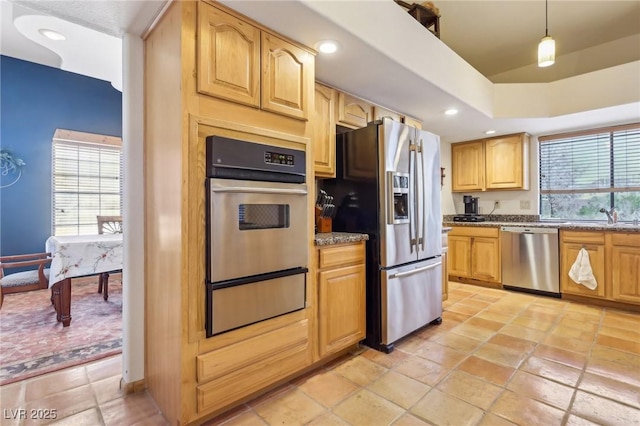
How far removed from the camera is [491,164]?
454 cm

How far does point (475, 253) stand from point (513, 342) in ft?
6.36

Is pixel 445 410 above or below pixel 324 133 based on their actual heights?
below

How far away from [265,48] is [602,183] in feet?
14.9

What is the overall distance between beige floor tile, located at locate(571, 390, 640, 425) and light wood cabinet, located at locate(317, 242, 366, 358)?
131 cm

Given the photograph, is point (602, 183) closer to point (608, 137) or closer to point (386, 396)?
point (608, 137)

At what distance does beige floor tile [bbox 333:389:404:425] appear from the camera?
5.24ft

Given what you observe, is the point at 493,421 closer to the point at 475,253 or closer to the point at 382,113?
the point at 382,113

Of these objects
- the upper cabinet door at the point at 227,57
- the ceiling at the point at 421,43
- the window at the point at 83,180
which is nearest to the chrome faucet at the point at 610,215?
the ceiling at the point at 421,43

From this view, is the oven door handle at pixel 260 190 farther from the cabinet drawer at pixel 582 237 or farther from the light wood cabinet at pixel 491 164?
the light wood cabinet at pixel 491 164

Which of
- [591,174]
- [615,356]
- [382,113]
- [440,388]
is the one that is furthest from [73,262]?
[591,174]

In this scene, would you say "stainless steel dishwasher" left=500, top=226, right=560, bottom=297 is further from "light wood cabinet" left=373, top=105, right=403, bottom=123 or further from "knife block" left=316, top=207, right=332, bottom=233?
"knife block" left=316, top=207, right=332, bottom=233

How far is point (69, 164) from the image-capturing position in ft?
14.9

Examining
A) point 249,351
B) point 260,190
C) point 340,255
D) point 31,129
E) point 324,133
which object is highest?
point 31,129

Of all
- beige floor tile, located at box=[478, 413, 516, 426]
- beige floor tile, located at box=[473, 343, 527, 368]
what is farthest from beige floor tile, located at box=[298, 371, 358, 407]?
beige floor tile, located at box=[473, 343, 527, 368]
